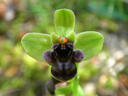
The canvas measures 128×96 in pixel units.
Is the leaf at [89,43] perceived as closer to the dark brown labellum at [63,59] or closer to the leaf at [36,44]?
the dark brown labellum at [63,59]

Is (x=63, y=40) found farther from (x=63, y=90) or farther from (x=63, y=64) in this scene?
(x=63, y=90)

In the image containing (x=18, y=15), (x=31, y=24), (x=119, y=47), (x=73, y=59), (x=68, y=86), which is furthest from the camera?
(x=18, y=15)

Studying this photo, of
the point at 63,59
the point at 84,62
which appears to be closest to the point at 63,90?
the point at 63,59

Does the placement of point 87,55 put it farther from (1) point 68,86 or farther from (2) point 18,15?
(2) point 18,15

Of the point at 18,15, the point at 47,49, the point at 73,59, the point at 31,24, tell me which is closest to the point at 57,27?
the point at 47,49

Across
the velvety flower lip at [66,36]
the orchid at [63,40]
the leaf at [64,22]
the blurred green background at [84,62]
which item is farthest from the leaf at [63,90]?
the blurred green background at [84,62]

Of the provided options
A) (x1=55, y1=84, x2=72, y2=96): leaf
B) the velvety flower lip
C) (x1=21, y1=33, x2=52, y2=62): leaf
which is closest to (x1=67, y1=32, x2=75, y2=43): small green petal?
the velvety flower lip

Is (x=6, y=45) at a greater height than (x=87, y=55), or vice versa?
(x=87, y=55)

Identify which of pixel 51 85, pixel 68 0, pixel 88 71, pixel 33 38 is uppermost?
pixel 33 38
